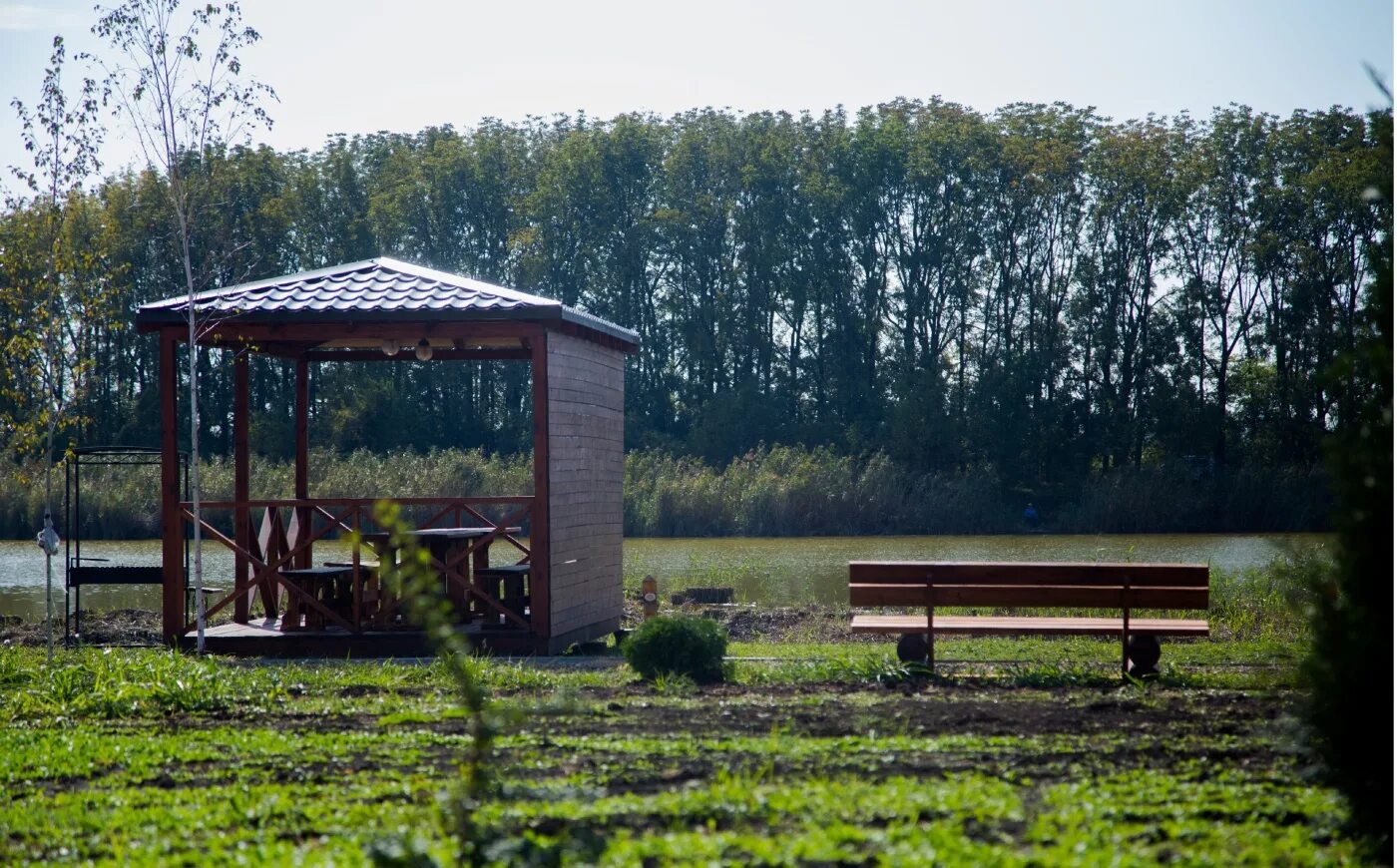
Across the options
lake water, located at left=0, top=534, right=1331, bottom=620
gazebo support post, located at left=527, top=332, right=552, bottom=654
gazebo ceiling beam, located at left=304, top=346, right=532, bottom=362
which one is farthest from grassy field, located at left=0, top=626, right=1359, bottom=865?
lake water, located at left=0, top=534, right=1331, bottom=620

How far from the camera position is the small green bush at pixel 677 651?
27.4 feet

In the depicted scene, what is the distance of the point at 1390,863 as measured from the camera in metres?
4.05

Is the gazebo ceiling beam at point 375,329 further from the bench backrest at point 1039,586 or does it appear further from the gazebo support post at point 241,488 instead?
the bench backrest at point 1039,586

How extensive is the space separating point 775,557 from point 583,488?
39.2 feet

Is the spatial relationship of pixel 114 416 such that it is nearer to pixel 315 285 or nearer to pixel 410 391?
pixel 410 391

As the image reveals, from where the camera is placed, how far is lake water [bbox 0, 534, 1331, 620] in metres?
18.5

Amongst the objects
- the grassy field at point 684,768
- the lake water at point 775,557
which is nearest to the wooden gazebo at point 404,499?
the grassy field at point 684,768

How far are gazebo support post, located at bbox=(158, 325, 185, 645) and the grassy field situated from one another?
7.30 feet

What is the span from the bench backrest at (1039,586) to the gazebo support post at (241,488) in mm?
5590

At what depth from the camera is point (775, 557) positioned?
2353cm

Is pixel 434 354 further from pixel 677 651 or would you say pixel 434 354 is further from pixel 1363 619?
pixel 1363 619

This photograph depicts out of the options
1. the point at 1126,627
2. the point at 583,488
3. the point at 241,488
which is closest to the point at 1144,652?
the point at 1126,627

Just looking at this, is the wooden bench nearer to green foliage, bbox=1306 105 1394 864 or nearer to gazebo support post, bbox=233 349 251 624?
green foliage, bbox=1306 105 1394 864

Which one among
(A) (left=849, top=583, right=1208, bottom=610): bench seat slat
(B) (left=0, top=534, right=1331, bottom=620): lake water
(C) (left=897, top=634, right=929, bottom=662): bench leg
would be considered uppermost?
(A) (left=849, top=583, right=1208, bottom=610): bench seat slat
